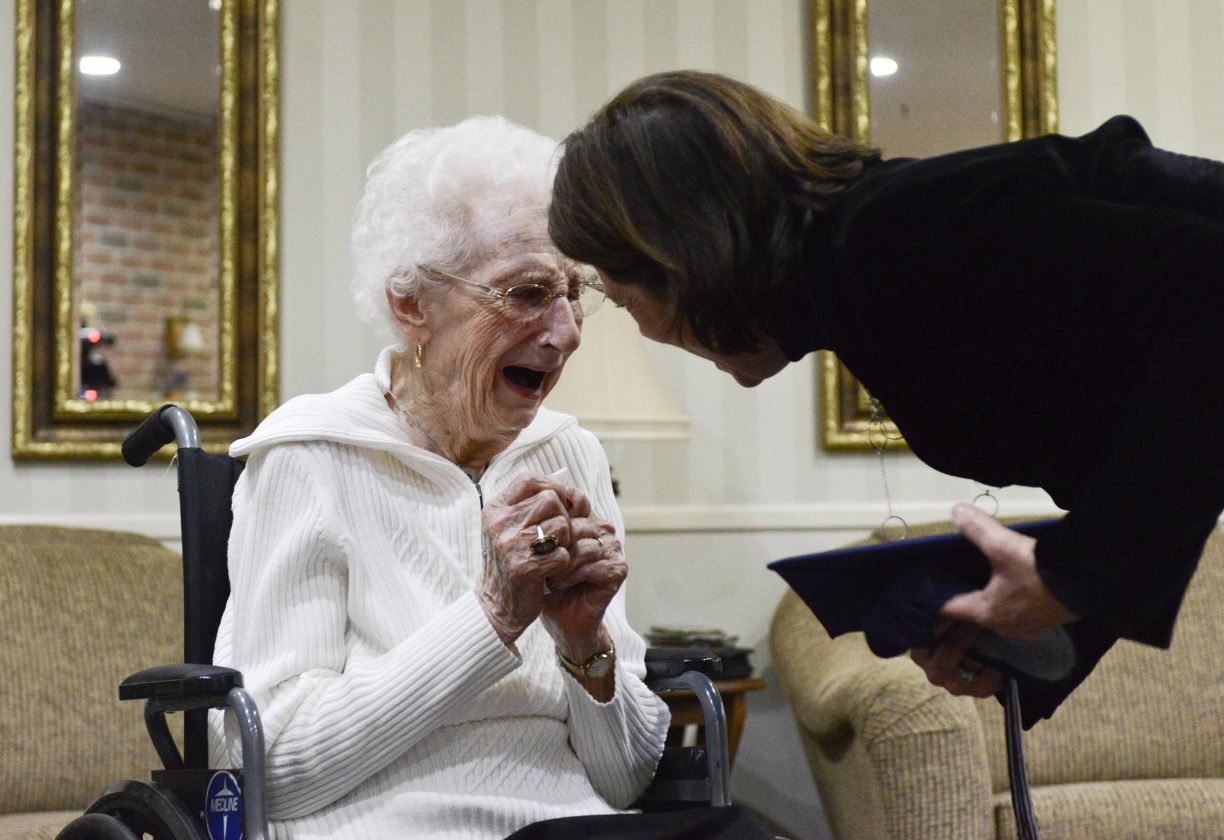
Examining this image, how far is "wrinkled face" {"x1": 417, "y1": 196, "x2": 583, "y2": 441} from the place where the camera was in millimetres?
1810

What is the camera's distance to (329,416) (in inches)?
67.1

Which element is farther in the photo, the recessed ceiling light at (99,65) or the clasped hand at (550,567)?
the recessed ceiling light at (99,65)

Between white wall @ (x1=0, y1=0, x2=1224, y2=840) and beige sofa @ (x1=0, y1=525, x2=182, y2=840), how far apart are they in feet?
1.73

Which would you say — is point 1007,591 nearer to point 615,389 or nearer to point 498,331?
point 498,331

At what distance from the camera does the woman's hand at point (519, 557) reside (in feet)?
4.99

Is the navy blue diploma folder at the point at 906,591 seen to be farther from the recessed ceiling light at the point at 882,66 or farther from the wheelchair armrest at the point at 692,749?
the recessed ceiling light at the point at 882,66

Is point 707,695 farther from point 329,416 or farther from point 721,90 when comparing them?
point 721,90

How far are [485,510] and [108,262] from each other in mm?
2108

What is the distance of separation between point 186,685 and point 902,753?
1539 millimetres

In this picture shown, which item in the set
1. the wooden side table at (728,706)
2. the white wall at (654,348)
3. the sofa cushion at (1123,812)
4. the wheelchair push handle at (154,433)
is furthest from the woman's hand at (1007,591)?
the white wall at (654,348)

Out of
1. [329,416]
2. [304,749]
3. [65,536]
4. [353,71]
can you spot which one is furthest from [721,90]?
[353,71]

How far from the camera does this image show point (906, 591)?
3.76ft

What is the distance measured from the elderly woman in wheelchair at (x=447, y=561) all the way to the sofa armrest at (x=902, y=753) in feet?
3.01

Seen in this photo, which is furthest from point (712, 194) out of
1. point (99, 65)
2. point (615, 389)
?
point (99, 65)
